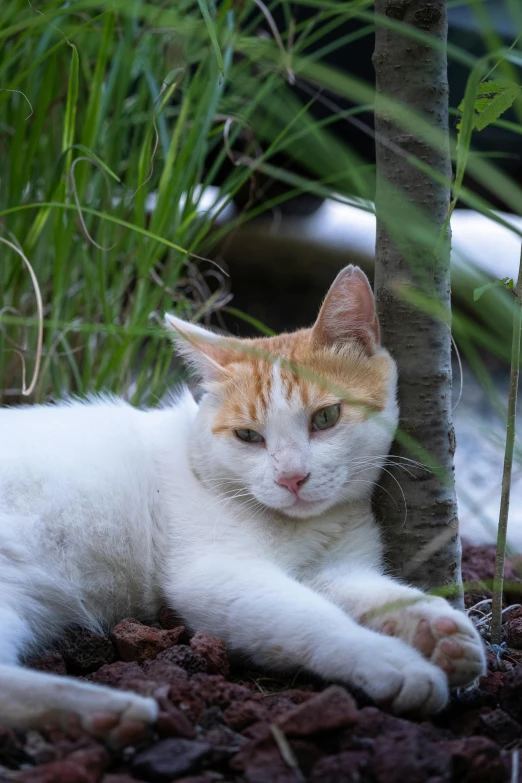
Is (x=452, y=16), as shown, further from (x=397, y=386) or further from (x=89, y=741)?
(x=89, y=741)

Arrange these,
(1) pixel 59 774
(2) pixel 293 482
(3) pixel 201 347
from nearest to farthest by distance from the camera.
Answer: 1. (1) pixel 59 774
2. (2) pixel 293 482
3. (3) pixel 201 347

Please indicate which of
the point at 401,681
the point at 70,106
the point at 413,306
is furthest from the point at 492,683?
the point at 70,106

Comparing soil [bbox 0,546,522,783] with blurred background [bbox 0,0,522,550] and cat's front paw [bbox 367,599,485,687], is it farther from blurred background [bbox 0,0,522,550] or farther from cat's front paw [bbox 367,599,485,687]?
blurred background [bbox 0,0,522,550]

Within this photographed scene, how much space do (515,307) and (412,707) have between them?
53 cm

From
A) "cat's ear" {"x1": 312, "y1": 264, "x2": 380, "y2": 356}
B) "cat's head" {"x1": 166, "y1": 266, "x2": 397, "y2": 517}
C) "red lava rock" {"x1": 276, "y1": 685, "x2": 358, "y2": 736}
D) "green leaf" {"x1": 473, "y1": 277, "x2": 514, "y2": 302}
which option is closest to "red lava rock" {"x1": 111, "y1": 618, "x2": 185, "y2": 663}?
"cat's head" {"x1": 166, "y1": 266, "x2": 397, "y2": 517}

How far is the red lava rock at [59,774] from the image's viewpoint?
78cm

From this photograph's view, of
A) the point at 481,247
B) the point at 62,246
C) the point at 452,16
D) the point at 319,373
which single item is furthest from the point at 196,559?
the point at 481,247

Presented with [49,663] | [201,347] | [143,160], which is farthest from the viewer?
[143,160]

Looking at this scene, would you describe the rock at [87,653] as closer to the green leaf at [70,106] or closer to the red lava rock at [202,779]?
the red lava rock at [202,779]

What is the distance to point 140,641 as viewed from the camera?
1.24 meters

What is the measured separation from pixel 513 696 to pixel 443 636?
0.12 metres

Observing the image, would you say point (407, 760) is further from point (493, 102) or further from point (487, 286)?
point (493, 102)

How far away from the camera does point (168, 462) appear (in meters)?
1.57

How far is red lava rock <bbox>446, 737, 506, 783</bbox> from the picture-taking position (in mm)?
830
